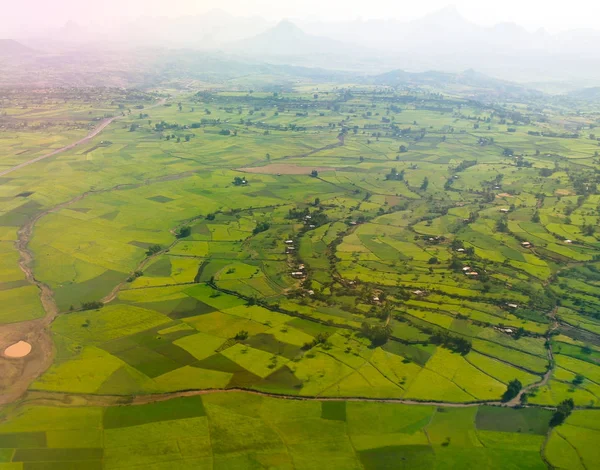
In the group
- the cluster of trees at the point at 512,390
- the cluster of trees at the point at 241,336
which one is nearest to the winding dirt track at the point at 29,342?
the cluster of trees at the point at 241,336

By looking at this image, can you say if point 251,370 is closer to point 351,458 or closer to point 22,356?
point 351,458

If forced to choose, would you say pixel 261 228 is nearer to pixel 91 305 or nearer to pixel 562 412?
pixel 91 305

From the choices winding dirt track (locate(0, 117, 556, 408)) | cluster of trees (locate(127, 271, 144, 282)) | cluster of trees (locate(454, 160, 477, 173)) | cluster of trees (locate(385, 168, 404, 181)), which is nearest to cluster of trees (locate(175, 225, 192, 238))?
cluster of trees (locate(127, 271, 144, 282))

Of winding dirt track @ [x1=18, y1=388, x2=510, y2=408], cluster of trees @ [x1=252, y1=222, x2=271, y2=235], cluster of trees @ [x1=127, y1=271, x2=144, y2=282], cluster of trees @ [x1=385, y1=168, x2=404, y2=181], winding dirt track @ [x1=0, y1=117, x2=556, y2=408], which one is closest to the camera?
winding dirt track @ [x1=18, y1=388, x2=510, y2=408]

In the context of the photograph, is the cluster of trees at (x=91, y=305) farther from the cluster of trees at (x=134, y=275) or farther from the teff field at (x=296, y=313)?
the cluster of trees at (x=134, y=275)

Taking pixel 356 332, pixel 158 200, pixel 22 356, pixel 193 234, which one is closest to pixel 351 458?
pixel 356 332

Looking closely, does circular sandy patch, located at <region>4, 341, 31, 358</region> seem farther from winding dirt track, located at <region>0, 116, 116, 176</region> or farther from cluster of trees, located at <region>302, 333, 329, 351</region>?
Result: winding dirt track, located at <region>0, 116, 116, 176</region>

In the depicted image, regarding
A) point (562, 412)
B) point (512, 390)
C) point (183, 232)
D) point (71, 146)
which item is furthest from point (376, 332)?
point (71, 146)
